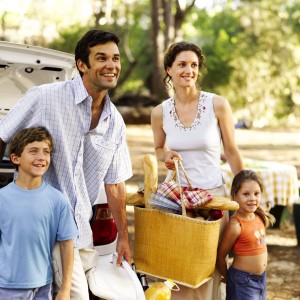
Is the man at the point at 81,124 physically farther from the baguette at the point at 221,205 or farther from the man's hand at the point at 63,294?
the baguette at the point at 221,205

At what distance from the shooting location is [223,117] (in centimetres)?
384

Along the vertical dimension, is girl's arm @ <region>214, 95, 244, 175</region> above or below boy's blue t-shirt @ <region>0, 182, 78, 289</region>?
above

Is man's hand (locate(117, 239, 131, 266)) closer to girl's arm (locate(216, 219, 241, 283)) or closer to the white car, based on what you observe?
the white car

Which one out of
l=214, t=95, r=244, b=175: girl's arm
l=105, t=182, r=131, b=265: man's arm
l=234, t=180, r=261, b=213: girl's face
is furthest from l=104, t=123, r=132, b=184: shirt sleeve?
l=234, t=180, r=261, b=213: girl's face

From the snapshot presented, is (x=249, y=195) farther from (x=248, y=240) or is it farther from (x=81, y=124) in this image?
(x=81, y=124)

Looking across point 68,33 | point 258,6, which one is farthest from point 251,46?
point 68,33

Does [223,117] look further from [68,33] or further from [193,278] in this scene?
[68,33]

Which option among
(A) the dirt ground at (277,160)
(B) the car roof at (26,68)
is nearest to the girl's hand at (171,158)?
(B) the car roof at (26,68)

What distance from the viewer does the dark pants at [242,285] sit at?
153 inches

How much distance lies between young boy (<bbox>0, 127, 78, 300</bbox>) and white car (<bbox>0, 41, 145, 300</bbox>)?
34cm

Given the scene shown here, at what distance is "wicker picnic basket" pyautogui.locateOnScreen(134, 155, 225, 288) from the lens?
11.3 ft

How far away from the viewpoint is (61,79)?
4891mm

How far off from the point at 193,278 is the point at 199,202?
42cm

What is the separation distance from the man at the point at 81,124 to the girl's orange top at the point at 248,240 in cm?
106
